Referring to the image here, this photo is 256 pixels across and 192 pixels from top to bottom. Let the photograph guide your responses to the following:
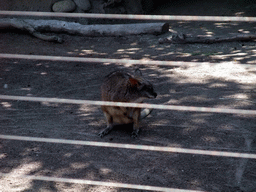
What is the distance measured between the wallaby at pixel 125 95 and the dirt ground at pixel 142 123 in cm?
14

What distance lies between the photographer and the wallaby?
11.9ft

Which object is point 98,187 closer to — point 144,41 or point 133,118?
point 133,118

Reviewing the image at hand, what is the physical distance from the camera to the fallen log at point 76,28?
8.76m

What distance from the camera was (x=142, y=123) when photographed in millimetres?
4371

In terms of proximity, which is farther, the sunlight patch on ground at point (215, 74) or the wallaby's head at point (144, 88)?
the sunlight patch on ground at point (215, 74)

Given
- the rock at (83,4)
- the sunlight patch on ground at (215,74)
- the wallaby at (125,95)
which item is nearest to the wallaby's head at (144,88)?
the wallaby at (125,95)

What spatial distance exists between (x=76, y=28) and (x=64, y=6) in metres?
1.52

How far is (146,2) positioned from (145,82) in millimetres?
9621

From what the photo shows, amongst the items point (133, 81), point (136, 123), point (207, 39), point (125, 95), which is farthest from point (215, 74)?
point (133, 81)

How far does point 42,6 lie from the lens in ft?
33.9

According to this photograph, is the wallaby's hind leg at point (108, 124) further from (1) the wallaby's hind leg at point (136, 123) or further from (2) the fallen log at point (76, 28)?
(2) the fallen log at point (76, 28)

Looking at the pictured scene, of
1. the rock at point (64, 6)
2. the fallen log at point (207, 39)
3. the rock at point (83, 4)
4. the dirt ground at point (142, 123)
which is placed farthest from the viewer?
the rock at point (83, 4)

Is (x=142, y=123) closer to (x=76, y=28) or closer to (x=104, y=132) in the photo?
(x=104, y=132)

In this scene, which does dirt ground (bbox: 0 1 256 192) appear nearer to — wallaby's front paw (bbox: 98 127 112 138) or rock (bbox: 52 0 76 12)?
wallaby's front paw (bbox: 98 127 112 138)
